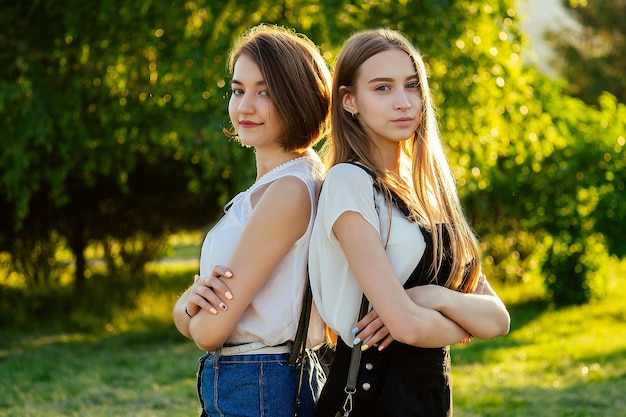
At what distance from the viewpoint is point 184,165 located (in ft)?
35.8

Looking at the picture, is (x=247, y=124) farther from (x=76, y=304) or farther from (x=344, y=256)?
(x=76, y=304)

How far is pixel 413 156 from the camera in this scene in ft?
7.61

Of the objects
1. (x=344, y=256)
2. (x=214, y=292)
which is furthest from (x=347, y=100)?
(x=214, y=292)

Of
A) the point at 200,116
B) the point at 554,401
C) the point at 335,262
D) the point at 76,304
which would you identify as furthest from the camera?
the point at 76,304

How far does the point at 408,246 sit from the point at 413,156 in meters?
0.29

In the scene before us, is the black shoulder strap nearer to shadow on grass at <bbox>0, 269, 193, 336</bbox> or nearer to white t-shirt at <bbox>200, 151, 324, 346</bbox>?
white t-shirt at <bbox>200, 151, 324, 346</bbox>

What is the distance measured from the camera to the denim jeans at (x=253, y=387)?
2.17m

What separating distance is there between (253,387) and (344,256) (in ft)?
1.28

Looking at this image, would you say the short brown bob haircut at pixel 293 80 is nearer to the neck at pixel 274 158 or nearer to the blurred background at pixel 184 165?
the neck at pixel 274 158

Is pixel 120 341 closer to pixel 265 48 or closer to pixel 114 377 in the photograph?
pixel 114 377

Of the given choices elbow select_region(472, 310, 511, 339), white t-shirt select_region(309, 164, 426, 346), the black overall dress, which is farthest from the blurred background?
white t-shirt select_region(309, 164, 426, 346)

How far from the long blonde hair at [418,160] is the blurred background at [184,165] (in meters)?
3.84

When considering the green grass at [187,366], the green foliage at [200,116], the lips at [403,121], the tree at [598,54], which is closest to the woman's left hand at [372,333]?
the lips at [403,121]

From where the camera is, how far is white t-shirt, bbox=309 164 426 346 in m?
2.13
